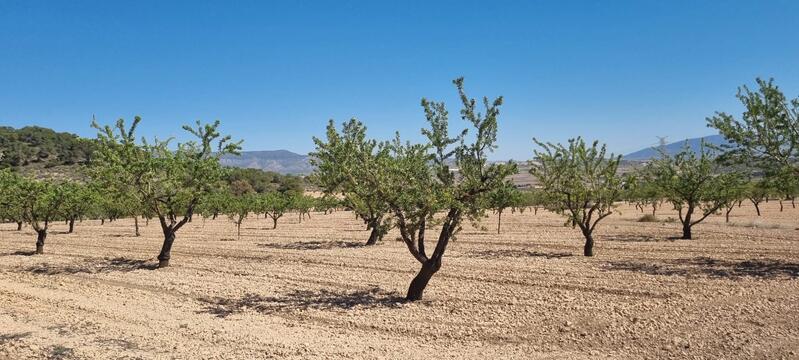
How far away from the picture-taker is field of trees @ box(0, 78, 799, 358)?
1301cm

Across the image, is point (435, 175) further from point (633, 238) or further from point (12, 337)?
point (633, 238)

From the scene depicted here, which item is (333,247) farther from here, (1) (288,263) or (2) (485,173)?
(2) (485,173)

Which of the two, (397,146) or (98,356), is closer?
(98,356)

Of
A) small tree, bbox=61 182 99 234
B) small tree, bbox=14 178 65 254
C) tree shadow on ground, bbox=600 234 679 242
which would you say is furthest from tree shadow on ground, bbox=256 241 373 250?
tree shadow on ground, bbox=600 234 679 242

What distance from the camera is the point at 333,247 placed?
34656 mm

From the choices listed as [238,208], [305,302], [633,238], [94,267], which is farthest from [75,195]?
[633,238]

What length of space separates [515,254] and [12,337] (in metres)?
23.7

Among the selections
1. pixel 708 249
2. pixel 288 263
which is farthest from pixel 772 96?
pixel 288 263

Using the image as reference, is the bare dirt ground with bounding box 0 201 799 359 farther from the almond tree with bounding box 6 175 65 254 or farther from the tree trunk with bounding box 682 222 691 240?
the tree trunk with bounding box 682 222 691 240

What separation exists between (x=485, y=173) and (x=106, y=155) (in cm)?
1873

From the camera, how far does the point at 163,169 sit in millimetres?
24953

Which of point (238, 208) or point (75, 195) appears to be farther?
point (238, 208)

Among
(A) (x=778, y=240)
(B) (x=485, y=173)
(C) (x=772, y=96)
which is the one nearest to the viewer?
(B) (x=485, y=173)

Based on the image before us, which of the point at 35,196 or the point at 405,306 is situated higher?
the point at 35,196
